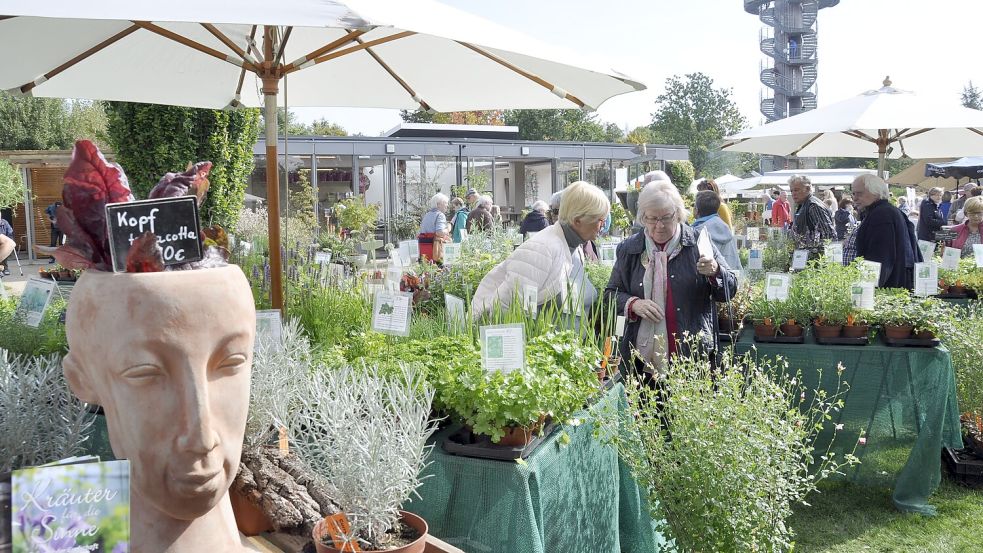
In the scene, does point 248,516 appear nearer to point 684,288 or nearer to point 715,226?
point 684,288

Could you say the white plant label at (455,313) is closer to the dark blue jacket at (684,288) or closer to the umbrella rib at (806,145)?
the dark blue jacket at (684,288)

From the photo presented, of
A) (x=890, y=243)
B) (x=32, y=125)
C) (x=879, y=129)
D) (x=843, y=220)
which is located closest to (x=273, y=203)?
(x=890, y=243)

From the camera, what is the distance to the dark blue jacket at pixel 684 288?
340 cm

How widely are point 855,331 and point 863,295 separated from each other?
0.19m

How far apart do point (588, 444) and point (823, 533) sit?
1703mm

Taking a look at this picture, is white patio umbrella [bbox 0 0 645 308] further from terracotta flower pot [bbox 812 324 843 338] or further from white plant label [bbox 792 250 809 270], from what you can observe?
white plant label [bbox 792 250 809 270]

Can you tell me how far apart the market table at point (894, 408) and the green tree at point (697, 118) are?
40.9m

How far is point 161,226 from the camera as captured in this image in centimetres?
141

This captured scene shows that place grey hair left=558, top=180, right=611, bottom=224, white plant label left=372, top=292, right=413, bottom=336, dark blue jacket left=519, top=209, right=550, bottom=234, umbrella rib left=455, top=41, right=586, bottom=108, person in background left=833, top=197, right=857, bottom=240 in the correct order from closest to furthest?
white plant label left=372, top=292, right=413, bottom=336
grey hair left=558, top=180, right=611, bottom=224
umbrella rib left=455, top=41, right=586, bottom=108
dark blue jacket left=519, top=209, right=550, bottom=234
person in background left=833, top=197, right=857, bottom=240

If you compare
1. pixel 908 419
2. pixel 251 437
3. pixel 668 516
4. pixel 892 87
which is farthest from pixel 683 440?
pixel 892 87

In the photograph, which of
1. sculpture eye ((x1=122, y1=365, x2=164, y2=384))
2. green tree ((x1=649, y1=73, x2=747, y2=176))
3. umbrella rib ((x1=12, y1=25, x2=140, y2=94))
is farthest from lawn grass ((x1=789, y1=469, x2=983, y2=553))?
green tree ((x1=649, y1=73, x2=747, y2=176))

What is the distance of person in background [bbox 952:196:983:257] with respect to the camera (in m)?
6.66

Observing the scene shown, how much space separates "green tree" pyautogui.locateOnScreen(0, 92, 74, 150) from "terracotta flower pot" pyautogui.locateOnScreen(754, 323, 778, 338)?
2641cm

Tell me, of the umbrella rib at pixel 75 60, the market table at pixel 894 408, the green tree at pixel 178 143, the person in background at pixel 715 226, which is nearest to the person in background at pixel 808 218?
the person in background at pixel 715 226
